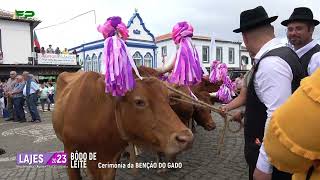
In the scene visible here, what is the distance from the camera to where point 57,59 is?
3014 cm

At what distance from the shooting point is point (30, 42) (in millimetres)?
29953

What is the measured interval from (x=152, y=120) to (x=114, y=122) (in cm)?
55

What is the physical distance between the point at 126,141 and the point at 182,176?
7.90 feet

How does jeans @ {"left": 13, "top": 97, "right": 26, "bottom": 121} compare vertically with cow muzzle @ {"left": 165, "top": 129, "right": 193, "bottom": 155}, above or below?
below

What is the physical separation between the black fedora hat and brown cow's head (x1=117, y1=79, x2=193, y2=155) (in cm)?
96

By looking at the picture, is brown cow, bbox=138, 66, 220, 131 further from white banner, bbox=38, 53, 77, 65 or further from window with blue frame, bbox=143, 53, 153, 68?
window with blue frame, bbox=143, 53, 153, 68

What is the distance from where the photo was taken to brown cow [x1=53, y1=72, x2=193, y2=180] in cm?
332

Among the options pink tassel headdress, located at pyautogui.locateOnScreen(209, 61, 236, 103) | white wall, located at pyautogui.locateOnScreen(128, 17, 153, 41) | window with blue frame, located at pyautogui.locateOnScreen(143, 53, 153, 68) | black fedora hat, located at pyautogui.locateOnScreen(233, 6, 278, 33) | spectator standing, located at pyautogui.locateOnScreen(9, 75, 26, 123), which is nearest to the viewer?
black fedora hat, located at pyautogui.locateOnScreen(233, 6, 278, 33)

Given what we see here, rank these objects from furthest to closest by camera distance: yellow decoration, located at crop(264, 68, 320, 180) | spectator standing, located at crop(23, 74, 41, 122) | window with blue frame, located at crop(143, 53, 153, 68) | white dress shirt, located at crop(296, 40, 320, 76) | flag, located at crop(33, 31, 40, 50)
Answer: window with blue frame, located at crop(143, 53, 153, 68) < flag, located at crop(33, 31, 40, 50) < spectator standing, located at crop(23, 74, 41, 122) < white dress shirt, located at crop(296, 40, 320, 76) < yellow decoration, located at crop(264, 68, 320, 180)

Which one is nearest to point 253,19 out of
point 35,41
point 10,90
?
point 10,90

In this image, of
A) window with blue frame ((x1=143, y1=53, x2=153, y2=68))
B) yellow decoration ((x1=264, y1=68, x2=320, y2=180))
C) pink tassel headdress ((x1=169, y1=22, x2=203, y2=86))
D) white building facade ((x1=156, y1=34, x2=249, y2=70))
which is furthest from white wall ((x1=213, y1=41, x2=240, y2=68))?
yellow decoration ((x1=264, y1=68, x2=320, y2=180))

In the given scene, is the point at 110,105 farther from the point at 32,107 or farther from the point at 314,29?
the point at 32,107

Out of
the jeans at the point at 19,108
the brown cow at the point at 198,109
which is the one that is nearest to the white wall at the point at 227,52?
the jeans at the point at 19,108

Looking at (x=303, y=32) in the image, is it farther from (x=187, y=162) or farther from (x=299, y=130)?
(x=187, y=162)
